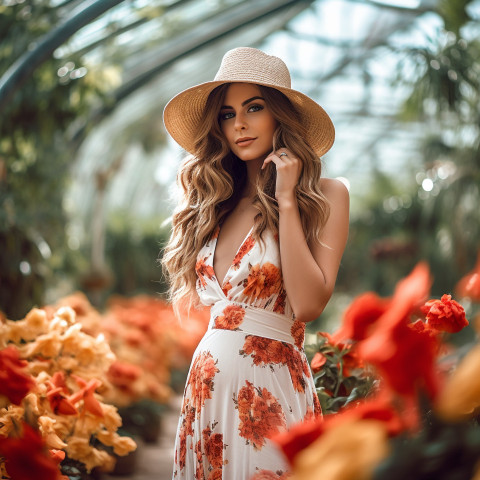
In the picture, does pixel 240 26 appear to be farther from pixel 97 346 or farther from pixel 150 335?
pixel 97 346

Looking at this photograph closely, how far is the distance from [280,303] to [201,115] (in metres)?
0.78

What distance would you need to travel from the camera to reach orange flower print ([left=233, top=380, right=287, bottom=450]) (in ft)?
5.25

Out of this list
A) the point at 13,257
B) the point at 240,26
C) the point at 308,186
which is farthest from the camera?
the point at 240,26

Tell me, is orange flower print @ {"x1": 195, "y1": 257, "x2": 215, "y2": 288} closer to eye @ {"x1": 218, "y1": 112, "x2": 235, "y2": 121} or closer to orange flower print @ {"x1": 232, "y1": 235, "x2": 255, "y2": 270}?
orange flower print @ {"x1": 232, "y1": 235, "x2": 255, "y2": 270}

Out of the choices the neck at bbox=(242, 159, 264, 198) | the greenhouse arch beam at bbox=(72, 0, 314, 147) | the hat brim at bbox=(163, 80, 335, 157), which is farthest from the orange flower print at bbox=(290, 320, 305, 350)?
the greenhouse arch beam at bbox=(72, 0, 314, 147)

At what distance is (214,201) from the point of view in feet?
6.63

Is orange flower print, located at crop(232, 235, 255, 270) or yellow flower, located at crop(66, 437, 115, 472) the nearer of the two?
orange flower print, located at crop(232, 235, 255, 270)

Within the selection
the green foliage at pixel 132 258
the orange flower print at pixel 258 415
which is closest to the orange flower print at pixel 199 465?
the orange flower print at pixel 258 415

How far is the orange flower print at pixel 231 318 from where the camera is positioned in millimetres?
1761

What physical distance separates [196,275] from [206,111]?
1.82ft

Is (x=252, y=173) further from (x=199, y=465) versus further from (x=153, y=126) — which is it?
(x=153, y=126)

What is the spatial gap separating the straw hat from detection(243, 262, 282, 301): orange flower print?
487 mm

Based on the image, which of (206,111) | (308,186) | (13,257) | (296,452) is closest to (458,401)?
(296,452)

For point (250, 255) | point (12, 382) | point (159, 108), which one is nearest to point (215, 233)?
point (250, 255)
